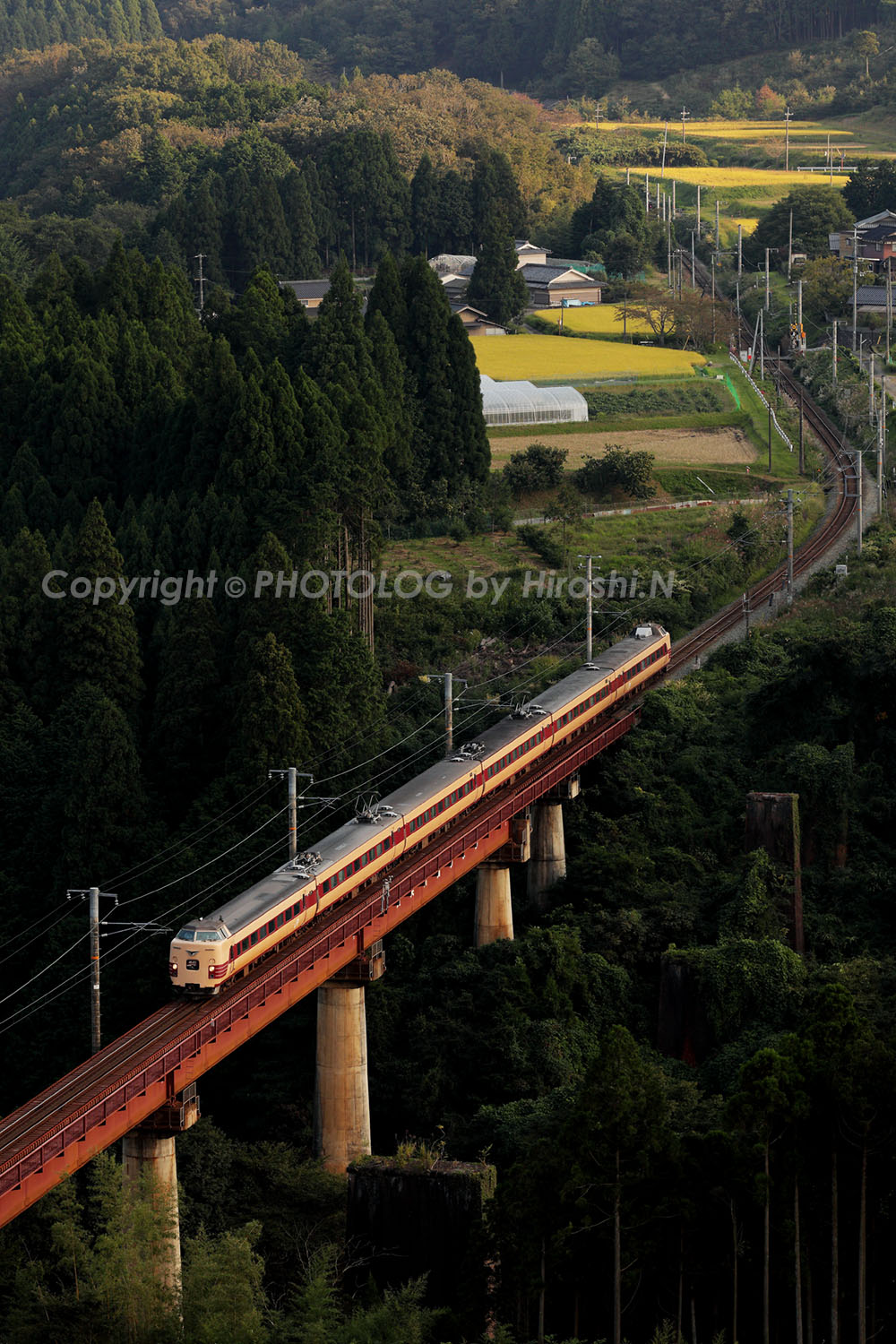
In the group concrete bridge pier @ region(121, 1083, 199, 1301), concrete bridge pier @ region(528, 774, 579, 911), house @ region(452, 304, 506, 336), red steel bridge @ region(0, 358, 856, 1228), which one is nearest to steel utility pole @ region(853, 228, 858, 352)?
house @ region(452, 304, 506, 336)

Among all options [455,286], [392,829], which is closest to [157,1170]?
[392,829]

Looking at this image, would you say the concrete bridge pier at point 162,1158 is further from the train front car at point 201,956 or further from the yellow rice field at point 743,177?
the yellow rice field at point 743,177

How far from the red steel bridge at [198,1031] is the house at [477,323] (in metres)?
67.7

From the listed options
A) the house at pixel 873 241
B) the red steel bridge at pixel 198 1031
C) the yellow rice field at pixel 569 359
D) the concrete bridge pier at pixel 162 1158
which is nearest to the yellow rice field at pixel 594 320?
the yellow rice field at pixel 569 359

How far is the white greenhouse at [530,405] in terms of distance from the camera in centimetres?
10125

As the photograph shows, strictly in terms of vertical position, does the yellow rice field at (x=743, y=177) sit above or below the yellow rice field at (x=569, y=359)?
above

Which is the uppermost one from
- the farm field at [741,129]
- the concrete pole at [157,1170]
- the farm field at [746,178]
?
the farm field at [741,129]

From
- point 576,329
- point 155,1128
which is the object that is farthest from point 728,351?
point 155,1128

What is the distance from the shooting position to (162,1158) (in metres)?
42.5

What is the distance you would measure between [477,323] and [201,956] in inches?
3329

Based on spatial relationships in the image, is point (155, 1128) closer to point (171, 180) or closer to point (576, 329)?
point (576, 329)

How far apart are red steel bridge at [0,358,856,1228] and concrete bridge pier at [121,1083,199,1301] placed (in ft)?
0.45

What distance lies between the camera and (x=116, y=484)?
7931 centimetres

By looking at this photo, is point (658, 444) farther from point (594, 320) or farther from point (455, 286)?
point (455, 286)
